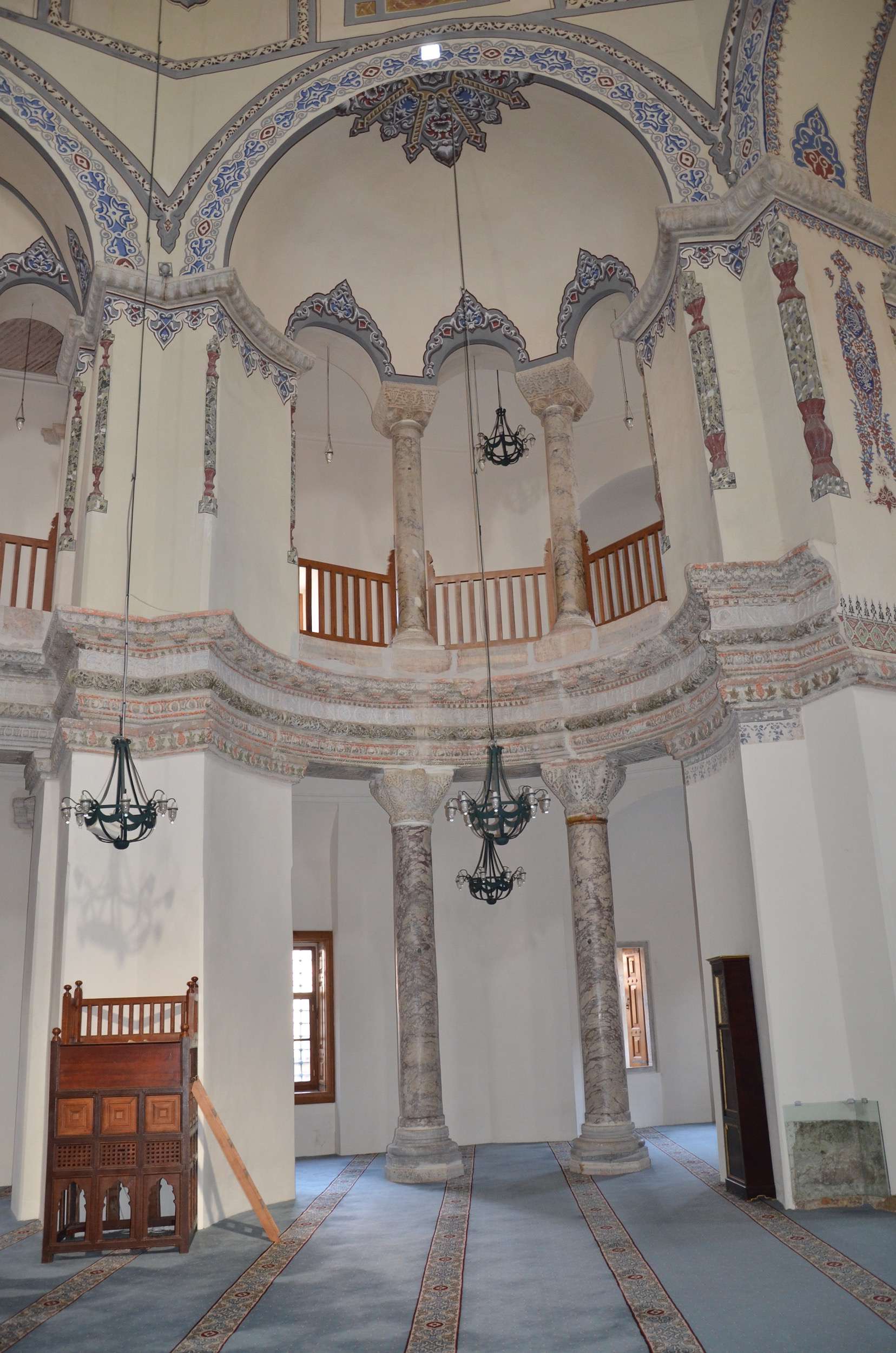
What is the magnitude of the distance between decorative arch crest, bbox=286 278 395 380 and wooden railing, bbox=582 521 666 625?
2394 mm

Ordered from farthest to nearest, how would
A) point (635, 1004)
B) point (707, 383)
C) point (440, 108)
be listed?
point (635, 1004), point (440, 108), point (707, 383)

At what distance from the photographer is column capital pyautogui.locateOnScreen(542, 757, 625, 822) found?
8867 mm

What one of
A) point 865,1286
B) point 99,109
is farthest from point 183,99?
point 865,1286

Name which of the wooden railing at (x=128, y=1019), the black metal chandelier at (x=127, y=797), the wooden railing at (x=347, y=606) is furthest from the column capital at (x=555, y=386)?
the wooden railing at (x=128, y=1019)

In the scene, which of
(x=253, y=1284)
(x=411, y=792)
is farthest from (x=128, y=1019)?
(x=411, y=792)

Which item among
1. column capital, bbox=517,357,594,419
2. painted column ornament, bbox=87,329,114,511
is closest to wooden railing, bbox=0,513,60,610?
painted column ornament, bbox=87,329,114,511

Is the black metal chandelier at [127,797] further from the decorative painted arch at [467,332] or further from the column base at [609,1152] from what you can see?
the column base at [609,1152]

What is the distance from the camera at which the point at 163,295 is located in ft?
27.7

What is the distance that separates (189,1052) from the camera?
20.5 ft

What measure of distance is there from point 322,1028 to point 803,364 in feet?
23.7

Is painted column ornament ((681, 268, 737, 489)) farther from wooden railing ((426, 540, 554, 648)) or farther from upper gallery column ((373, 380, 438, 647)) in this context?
upper gallery column ((373, 380, 438, 647))

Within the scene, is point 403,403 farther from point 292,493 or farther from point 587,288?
point 587,288

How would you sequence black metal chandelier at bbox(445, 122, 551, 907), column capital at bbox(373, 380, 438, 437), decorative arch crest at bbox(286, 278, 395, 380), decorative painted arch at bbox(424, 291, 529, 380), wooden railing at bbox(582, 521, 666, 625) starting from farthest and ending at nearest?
decorative painted arch at bbox(424, 291, 529, 380) → column capital at bbox(373, 380, 438, 437) → decorative arch crest at bbox(286, 278, 395, 380) → wooden railing at bbox(582, 521, 666, 625) → black metal chandelier at bbox(445, 122, 551, 907)

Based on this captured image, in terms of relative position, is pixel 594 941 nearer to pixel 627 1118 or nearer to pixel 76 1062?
pixel 627 1118
